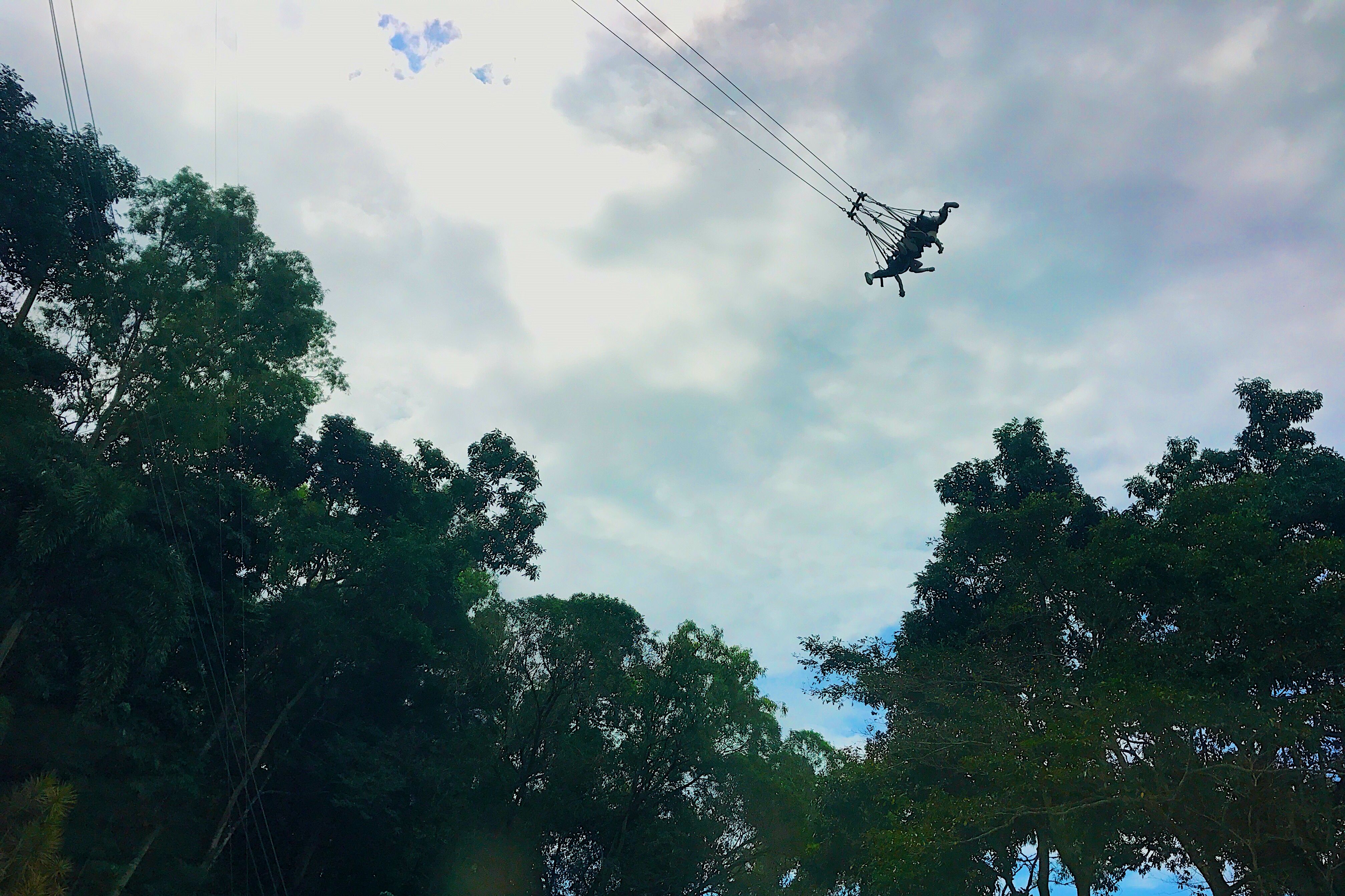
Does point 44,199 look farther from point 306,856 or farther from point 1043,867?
point 1043,867

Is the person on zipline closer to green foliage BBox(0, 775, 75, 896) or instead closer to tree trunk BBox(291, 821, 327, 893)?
green foliage BBox(0, 775, 75, 896)

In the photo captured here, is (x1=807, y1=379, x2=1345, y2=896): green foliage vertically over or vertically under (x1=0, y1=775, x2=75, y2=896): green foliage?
over

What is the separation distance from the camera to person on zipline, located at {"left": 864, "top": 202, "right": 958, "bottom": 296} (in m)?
8.86

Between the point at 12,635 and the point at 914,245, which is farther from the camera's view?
the point at 12,635

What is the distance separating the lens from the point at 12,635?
549 inches

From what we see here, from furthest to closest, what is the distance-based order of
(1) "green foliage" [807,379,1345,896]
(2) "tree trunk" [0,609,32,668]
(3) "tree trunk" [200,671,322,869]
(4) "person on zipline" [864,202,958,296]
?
(3) "tree trunk" [200,671,322,869]
(2) "tree trunk" [0,609,32,668]
(1) "green foliage" [807,379,1345,896]
(4) "person on zipline" [864,202,958,296]

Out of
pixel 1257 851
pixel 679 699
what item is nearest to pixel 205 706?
pixel 679 699

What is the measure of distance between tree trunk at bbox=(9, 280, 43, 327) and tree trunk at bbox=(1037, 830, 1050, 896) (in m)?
22.7

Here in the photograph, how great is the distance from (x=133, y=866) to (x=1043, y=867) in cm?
1830

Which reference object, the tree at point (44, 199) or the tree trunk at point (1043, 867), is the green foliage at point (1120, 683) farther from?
the tree at point (44, 199)

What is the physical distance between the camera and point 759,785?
94.2ft

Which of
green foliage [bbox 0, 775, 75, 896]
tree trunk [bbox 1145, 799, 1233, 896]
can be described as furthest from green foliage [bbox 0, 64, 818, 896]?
tree trunk [bbox 1145, 799, 1233, 896]

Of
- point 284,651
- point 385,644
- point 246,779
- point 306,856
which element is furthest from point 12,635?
point 306,856

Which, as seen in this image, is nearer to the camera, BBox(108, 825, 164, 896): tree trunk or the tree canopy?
the tree canopy
